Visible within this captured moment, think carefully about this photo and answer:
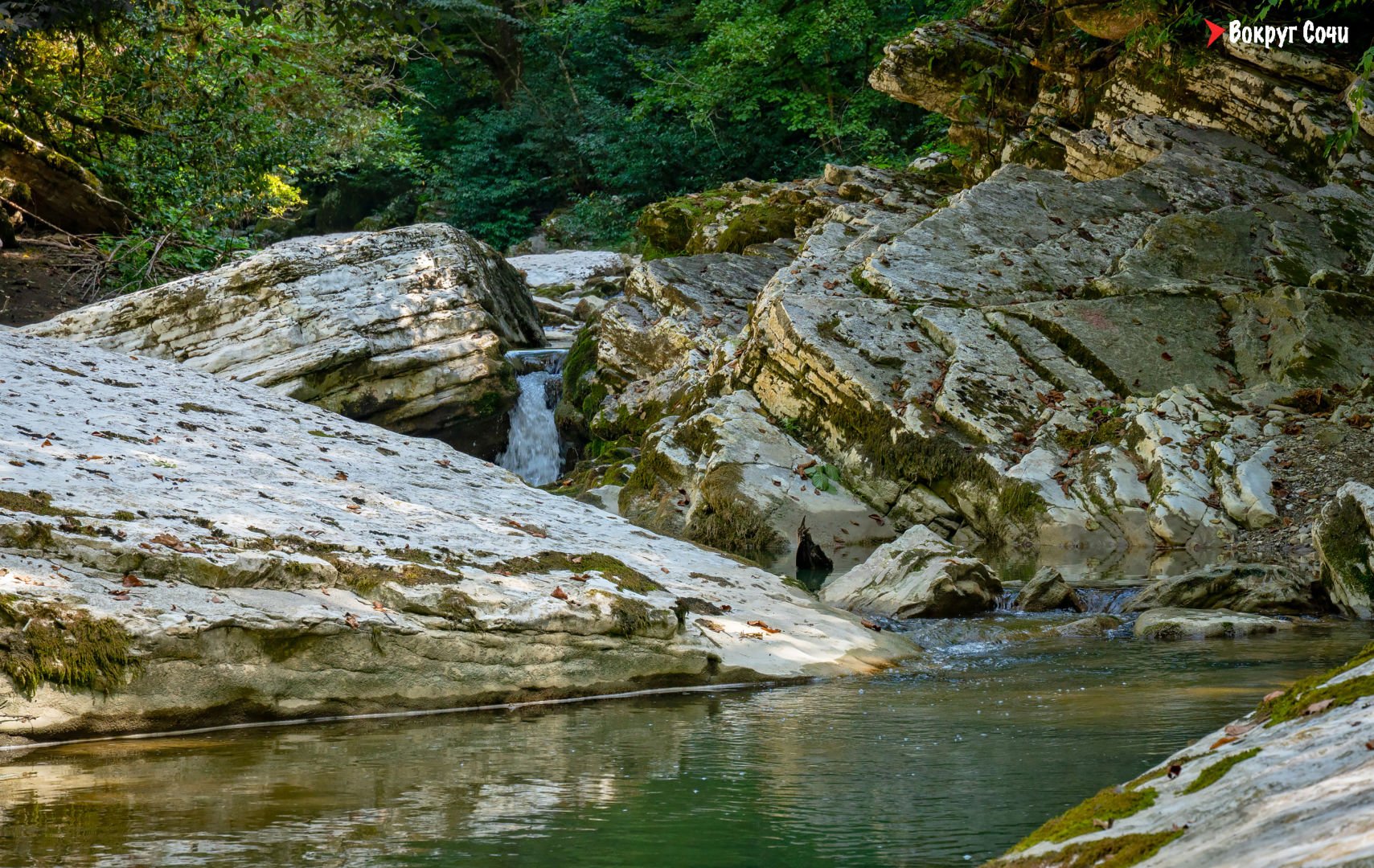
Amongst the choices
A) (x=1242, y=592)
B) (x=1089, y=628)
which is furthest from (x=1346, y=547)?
(x=1089, y=628)

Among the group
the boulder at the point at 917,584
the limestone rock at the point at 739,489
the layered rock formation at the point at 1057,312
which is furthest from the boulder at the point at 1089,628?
the limestone rock at the point at 739,489

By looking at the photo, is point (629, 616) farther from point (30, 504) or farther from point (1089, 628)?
point (1089, 628)

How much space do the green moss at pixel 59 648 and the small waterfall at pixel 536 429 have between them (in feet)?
38.2

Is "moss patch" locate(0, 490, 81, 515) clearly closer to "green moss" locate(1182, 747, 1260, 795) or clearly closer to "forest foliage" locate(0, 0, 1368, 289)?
"forest foliage" locate(0, 0, 1368, 289)

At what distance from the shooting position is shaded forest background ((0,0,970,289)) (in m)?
17.5

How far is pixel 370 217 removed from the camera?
38.1 metres

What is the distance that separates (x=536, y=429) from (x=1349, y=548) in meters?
11.8

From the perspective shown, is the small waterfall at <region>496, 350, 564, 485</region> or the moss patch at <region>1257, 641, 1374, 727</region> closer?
the moss patch at <region>1257, 641, 1374, 727</region>

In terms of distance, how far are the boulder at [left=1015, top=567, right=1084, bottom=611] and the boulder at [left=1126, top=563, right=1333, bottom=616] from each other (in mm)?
458

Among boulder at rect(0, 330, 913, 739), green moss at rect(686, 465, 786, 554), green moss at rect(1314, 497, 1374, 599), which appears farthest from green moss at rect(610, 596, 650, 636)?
green moss at rect(1314, 497, 1374, 599)

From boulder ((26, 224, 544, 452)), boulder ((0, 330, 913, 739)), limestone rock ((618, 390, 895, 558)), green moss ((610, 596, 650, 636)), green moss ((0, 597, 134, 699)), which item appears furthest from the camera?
boulder ((26, 224, 544, 452))

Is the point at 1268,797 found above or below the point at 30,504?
below

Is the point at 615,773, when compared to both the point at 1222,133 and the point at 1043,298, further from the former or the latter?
the point at 1222,133

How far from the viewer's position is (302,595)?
6027mm
